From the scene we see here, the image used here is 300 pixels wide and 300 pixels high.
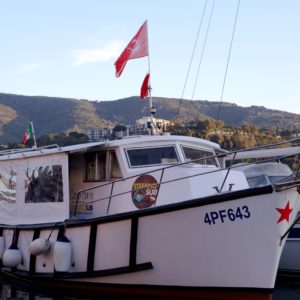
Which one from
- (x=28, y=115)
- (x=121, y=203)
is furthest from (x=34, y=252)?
(x=28, y=115)

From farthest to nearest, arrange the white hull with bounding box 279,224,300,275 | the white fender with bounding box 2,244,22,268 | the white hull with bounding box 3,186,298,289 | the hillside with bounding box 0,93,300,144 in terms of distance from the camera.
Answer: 1. the hillside with bounding box 0,93,300,144
2. the white hull with bounding box 279,224,300,275
3. the white fender with bounding box 2,244,22,268
4. the white hull with bounding box 3,186,298,289

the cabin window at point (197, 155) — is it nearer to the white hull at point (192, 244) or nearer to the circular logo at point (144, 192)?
the circular logo at point (144, 192)

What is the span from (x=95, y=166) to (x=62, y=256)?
2049 millimetres

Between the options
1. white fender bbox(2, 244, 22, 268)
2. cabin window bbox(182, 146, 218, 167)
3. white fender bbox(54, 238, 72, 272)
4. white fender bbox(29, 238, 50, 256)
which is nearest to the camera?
white fender bbox(54, 238, 72, 272)

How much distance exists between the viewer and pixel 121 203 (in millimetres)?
9938

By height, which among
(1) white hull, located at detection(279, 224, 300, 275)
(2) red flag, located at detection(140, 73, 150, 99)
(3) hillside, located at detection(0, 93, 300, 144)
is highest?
(3) hillside, located at detection(0, 93, 300, 144)

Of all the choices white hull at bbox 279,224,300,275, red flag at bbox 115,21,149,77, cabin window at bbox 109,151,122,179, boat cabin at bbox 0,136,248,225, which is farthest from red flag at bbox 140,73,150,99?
white hull at bbox 279,224,300,275

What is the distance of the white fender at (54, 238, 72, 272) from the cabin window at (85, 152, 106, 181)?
1.66m

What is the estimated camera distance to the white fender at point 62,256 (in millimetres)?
9328

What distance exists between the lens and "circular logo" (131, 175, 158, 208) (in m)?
9.60

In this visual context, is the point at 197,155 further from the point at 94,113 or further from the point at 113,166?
the point at 94,113

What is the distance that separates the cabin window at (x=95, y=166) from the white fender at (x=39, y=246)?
1.56 m

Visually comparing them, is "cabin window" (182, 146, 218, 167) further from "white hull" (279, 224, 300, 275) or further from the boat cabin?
"white hull" (279, 224, 300, 275)

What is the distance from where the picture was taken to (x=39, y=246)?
979cm
